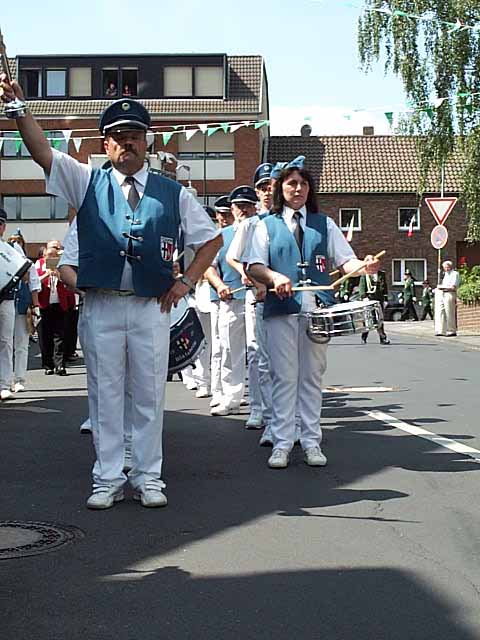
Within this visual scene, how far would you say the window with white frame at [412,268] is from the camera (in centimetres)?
6356

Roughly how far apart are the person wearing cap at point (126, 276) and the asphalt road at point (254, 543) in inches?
12.7

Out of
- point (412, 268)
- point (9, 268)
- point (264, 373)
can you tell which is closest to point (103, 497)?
point (264, 373)

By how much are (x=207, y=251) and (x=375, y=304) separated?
1.65 m

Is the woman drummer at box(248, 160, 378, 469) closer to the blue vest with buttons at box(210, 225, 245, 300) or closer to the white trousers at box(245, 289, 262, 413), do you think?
the white trousers at box(245, 289, 262, 413)

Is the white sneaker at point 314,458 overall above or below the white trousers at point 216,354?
below

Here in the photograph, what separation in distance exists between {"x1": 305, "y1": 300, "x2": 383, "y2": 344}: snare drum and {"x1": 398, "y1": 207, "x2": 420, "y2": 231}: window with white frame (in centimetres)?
5617

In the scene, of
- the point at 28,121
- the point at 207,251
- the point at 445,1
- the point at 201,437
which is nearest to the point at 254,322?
the point at 201,437

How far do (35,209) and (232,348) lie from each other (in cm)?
5029

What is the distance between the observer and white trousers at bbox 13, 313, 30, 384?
15.4 m

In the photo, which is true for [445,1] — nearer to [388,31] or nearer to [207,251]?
[388,31]

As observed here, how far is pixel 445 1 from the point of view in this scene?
114 ft

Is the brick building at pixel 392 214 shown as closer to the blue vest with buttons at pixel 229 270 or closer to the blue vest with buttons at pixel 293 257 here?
the blue vest with buttons at pixel 229 270

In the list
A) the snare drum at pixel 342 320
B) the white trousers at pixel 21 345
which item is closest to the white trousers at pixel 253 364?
the snare drum at pixel 342 320

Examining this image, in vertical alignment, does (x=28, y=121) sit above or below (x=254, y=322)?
above
